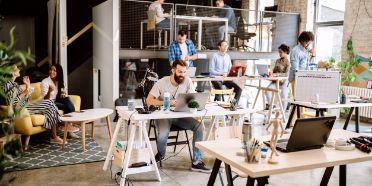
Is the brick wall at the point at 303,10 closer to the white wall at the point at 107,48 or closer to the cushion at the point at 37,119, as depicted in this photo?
the white wall at the point at 107,48

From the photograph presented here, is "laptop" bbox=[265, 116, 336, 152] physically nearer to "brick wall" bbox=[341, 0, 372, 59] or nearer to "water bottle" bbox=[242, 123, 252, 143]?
"water bottle" bbox=[242, 123, 252, 143]

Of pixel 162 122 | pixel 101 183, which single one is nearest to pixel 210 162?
pixel 162 122

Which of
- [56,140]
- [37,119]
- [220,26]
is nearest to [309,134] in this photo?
[37,119]

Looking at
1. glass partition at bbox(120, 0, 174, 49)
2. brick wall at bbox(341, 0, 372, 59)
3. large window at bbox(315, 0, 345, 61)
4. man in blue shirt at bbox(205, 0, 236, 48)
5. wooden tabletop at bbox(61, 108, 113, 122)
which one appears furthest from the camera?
large window at bbox(315, 0, 345, 61)

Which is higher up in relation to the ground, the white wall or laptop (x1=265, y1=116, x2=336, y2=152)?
the white wall

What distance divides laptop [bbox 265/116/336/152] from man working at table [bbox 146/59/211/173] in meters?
1.88

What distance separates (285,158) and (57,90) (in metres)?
4.61

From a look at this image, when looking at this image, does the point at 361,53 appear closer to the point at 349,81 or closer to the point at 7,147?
the point at 349,81

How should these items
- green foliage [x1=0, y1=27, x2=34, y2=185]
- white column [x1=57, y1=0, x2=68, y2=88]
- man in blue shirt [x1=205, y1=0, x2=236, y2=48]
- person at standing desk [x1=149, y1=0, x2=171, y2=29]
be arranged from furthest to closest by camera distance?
1. man in blue shirt [x1=205, y1=0, x2=236, y2=48]
2. person at standing desk [x1=149, y1=0, x2=171, y2=29]
3. white column [x1=57, y1=0, x2=68, y2=88]
4. green foliage [x1=0, y1=27, x2=34, y2=185]

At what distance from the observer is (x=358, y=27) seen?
27.2ft

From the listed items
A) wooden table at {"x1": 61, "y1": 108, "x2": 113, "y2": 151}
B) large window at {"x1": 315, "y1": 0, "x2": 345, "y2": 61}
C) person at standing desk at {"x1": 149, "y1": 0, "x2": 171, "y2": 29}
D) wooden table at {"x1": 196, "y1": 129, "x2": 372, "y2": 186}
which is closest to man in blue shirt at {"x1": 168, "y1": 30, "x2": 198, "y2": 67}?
person at standing desk at {"x1": 149, "y1": 0, "x2": 171, "y2": 29}

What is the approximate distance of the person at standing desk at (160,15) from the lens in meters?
8.18

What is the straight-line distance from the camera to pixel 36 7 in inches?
412

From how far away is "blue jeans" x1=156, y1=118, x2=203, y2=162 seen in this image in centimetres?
444
